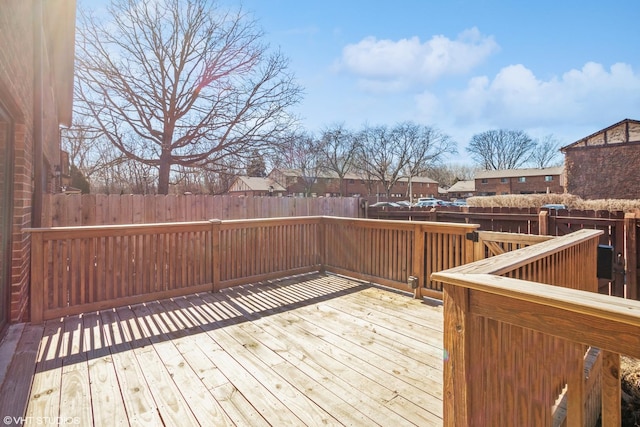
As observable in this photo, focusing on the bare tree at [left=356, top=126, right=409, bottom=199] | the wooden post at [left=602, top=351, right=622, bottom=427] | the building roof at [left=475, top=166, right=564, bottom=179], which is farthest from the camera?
the building roof at [left=475, top=166, right=564, bottom=179]

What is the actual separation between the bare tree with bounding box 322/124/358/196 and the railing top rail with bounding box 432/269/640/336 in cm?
3286

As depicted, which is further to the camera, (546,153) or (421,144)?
(546,153)

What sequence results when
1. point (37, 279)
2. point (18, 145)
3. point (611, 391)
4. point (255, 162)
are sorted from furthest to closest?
point (255, 162) < point (37, 279) < point (18, 145) < point (611, 391)

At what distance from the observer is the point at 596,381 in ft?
9.04

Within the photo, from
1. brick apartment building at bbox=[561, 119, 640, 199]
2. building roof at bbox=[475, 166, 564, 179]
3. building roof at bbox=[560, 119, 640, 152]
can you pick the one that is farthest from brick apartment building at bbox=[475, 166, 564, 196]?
building roof at bbox=[560, 119, 640, 152]

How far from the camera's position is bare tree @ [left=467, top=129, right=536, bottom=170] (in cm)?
4853

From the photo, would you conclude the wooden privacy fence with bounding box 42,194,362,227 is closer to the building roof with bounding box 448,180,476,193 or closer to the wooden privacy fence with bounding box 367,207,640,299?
the wooden privacy fence with bounding box 367,207,640,299

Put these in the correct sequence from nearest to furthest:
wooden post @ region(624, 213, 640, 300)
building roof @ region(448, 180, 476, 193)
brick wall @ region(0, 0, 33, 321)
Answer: brick wall @ region(0, 0, 33, 321), wooden post @ region(624, 213, 640, 300), building roof @ region(448, 180, 476, 193)

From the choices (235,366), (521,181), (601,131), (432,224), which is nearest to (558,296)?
(235,366)

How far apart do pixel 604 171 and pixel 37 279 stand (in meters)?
27.7

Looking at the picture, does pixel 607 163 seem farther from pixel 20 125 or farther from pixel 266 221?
pixel 20 125

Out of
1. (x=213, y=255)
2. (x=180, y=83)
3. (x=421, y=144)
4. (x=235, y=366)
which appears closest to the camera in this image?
(x=235, y=366)

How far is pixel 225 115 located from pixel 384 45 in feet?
20.2

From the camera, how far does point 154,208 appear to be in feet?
19.7
